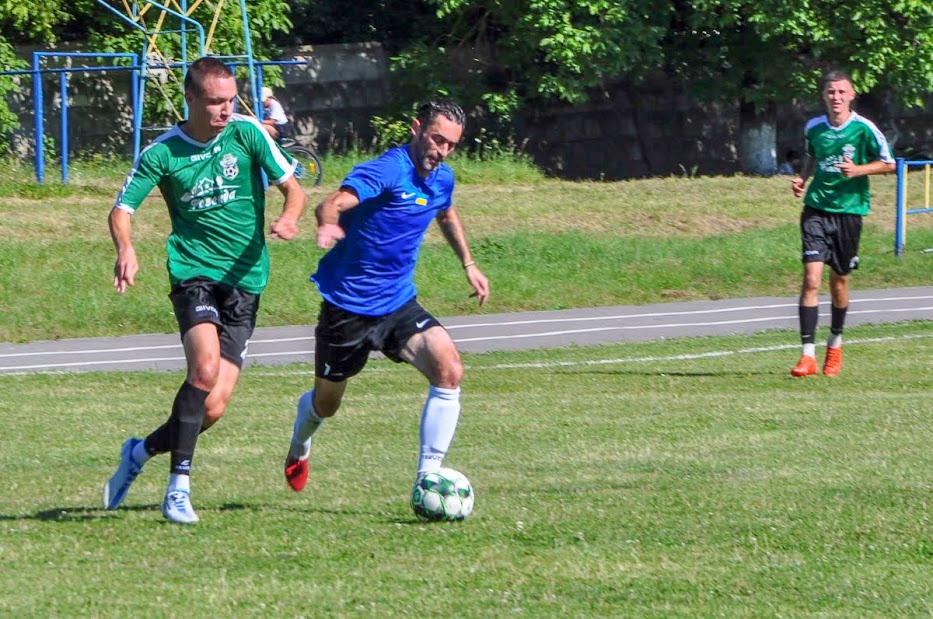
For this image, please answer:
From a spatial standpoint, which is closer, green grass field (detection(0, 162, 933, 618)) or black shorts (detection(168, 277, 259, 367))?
green grass field (detection(0, 162, 933, 618))

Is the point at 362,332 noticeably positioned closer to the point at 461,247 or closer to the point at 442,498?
the point at 461,247

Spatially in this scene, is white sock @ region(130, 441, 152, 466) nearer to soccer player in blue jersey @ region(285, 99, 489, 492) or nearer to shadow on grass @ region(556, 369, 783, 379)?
soccer player in blue jersey @ region(285, 99, 489, 492)

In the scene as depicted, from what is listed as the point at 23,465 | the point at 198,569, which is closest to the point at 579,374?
the point at 23,465

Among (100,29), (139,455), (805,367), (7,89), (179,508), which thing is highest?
(100,29)

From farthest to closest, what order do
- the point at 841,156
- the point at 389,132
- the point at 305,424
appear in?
1. the point at 389,132
2. the point at 841,156
3. the point at 305,424

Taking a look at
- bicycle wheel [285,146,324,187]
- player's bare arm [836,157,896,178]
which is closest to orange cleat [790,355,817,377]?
player's bare arm [836,157,896,178]

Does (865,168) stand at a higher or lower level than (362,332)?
higher

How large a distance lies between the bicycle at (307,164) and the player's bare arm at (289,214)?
15775mm

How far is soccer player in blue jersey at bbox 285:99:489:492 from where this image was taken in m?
7.05

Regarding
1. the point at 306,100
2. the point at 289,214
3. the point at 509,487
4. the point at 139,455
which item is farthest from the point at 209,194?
the point at 306,100

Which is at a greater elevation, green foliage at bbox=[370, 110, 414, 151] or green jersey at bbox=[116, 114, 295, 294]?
green foliage at bbox=[370, 110, 414, 151]

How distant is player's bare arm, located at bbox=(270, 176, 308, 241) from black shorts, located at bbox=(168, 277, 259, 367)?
1.34 ft

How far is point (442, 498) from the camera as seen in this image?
677 cm

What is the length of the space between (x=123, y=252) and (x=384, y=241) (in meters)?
1.17
